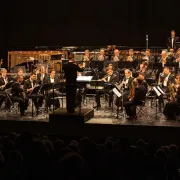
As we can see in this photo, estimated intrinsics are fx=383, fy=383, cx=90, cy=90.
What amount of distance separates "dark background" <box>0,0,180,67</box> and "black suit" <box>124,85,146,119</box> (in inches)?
320

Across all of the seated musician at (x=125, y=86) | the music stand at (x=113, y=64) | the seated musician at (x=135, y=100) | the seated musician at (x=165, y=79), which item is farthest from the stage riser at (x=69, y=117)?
the music stand at (x=113, y=64)

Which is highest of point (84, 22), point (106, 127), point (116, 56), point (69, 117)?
point (84, 22)

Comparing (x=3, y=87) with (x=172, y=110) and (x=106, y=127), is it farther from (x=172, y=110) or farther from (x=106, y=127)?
(x=172, y=110)

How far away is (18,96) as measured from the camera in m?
10.8

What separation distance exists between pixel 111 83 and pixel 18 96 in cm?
265

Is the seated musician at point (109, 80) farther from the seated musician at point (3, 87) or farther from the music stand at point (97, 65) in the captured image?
the seated musician at point (3, 87)

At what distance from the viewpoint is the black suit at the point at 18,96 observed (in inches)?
417

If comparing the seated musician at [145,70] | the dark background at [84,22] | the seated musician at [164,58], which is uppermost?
the dark background at [84,22]

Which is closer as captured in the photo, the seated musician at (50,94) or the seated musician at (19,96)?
the seated musician at (19,96)

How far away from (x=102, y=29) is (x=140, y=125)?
32.4 feet

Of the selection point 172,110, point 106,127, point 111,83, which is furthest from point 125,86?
point 106,127

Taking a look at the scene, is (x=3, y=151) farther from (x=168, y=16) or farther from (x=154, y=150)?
(x=168, y=16)

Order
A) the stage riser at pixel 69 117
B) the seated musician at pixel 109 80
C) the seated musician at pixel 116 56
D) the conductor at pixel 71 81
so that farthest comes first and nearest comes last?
the seated musician at pixel 116 56 → the seated musician at pixel 109 80 → the conductor at pixel 71 81 → the stage riser at pixel 69 117

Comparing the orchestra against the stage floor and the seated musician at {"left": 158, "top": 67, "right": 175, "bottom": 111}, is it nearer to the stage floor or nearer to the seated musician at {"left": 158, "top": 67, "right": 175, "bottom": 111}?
the seated musician at {"left": 158, "top": 67, "right": 175, "bottom": 111}
